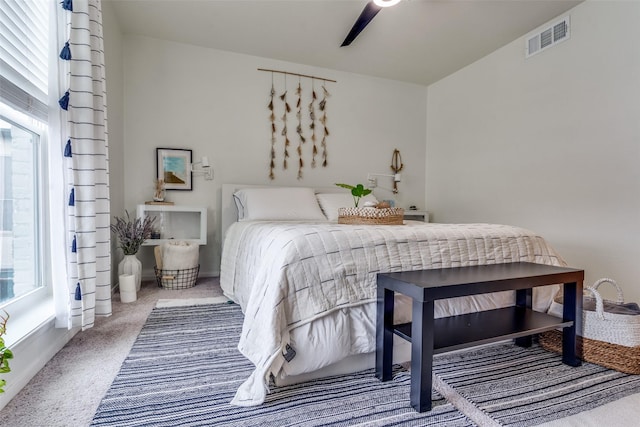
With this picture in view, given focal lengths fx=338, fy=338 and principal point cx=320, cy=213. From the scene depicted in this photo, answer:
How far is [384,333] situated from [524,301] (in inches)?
34.8

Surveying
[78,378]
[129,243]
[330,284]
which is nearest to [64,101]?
[78,378]

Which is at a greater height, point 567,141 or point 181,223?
point 567,141

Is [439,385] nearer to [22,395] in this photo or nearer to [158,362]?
[158,362]

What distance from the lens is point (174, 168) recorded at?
328 cm

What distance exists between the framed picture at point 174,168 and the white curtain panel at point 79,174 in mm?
1514

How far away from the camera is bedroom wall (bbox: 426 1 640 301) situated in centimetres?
237

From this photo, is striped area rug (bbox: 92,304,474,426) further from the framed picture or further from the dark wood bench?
Answer: the framed picture

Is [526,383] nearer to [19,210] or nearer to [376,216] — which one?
[376,216]

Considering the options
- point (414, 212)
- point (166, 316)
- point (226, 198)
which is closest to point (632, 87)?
point (414, 212)

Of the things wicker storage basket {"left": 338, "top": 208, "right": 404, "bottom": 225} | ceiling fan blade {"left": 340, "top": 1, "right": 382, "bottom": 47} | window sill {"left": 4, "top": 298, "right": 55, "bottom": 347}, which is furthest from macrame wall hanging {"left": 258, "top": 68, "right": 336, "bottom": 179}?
window sill {"left": 4, "top": 298, "right": 55, "bottom": 347}

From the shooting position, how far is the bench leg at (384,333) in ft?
4.62

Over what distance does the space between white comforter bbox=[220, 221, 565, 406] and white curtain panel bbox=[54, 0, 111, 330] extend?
823mm

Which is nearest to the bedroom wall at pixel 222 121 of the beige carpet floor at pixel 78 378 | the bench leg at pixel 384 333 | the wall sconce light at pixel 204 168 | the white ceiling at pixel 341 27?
the wall sconce light at pixel 204 168

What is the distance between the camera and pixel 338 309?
1397 millimetres
